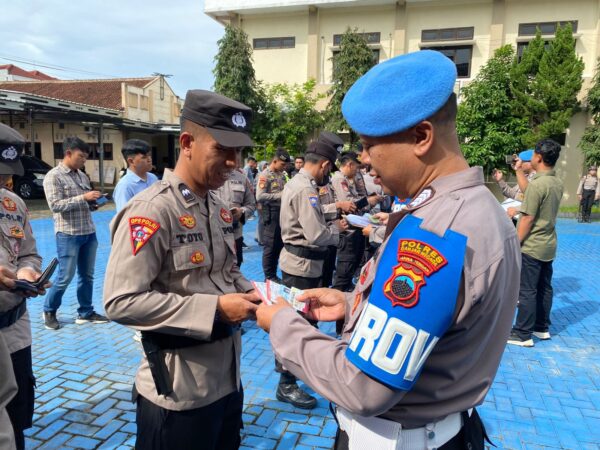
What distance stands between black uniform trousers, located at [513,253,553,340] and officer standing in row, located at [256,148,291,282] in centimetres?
344

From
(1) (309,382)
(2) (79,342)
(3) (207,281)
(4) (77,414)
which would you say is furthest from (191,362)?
(2) (79,342)

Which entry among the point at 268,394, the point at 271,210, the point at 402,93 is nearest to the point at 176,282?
the point at 402,93

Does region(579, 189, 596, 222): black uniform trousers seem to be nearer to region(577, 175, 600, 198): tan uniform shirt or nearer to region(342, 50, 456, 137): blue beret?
region(577, 175, 600, 198): tan uniform shirt

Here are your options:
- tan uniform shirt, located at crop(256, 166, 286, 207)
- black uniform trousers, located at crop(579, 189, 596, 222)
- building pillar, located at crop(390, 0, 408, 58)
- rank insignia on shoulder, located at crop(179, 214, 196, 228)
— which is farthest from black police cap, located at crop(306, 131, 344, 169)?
building pillar, located at crop(390, 0, 408, 58)

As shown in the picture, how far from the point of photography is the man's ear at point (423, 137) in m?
1.09

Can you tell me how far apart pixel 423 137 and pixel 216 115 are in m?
0.99

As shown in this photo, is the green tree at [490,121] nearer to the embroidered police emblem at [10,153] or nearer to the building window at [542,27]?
the building window at [542,27]

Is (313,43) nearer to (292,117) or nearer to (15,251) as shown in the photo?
(292,117)

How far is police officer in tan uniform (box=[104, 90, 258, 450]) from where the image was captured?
1586 millimetres

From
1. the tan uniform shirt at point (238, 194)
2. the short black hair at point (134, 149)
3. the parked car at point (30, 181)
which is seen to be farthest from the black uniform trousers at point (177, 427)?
the parked car at point (30, 181)

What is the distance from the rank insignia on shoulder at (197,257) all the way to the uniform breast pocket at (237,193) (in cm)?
438

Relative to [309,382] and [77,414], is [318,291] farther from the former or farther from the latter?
[77,414]

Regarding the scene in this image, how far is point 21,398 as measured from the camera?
2.29 meters

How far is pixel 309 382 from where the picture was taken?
1.11 metres
